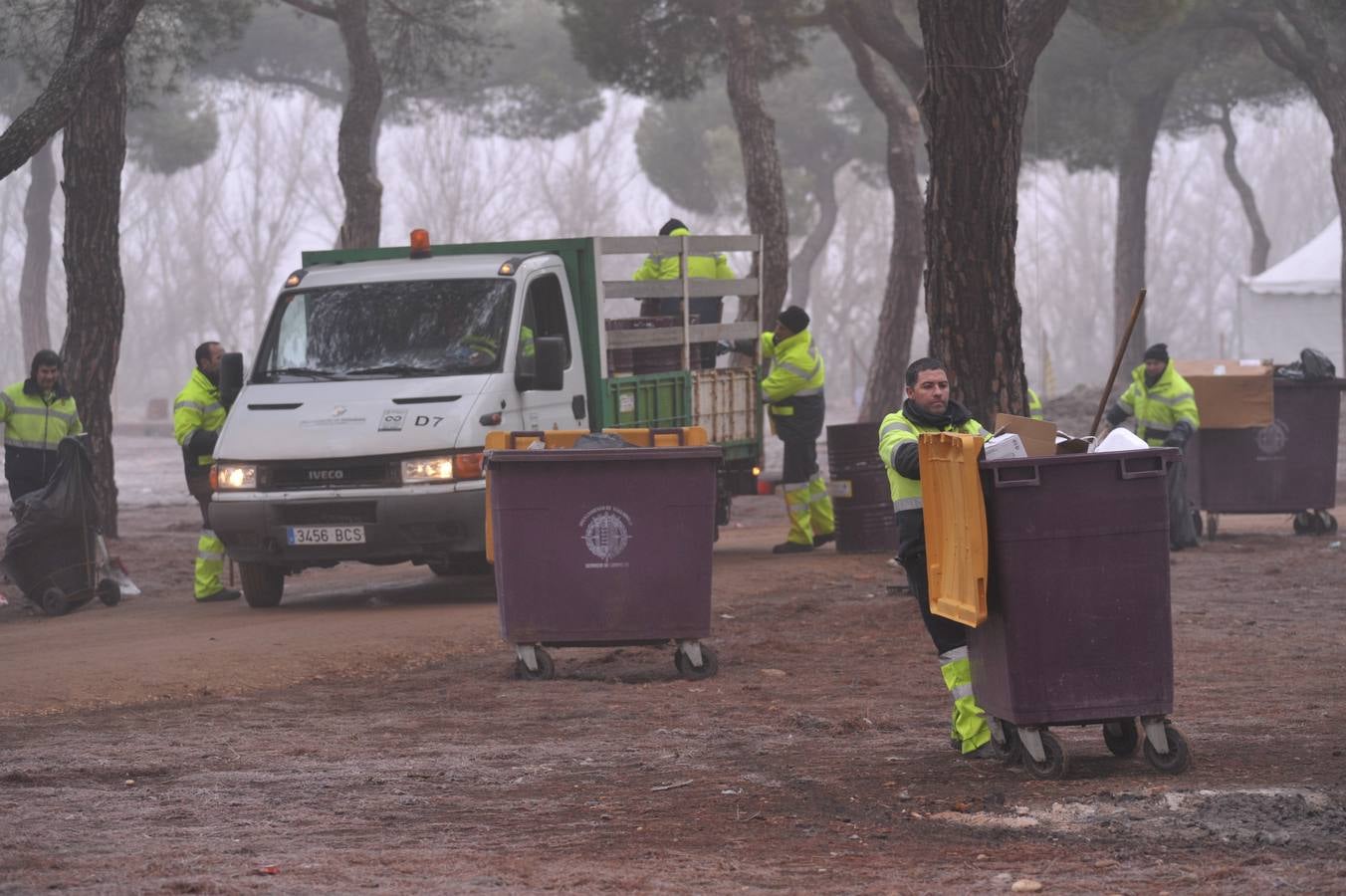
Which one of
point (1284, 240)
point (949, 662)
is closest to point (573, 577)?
point (949, 662)

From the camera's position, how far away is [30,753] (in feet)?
25.7

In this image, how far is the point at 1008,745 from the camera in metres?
7.22

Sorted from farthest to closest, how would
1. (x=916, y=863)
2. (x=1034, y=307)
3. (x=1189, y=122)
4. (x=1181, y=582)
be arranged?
1. (x=1034, y=307)
2. (x=1189, y=122)
3. (x=1181, y=582)
4. (x=916, y=863)

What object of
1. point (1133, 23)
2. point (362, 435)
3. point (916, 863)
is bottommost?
point (916, 863)

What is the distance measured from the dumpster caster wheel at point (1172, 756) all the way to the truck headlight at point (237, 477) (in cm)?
692

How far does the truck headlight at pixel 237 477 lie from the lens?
483 inches

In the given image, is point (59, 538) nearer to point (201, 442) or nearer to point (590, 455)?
point (201, 442)

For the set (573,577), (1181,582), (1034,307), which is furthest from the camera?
(1034,307)

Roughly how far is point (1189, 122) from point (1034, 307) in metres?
55.1

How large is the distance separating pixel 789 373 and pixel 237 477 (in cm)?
480

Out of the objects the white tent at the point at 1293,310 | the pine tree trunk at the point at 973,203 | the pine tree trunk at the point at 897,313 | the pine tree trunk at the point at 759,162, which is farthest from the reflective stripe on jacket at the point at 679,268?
the white tent at the point at 1293,310

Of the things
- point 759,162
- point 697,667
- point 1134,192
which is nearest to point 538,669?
point 697,667

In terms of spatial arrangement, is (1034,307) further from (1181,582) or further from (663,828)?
(663,828)

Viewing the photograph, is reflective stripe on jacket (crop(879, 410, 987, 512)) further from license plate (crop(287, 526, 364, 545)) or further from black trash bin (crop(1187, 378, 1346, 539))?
black trash bin (crop(1187, 378, 1346, 539))
